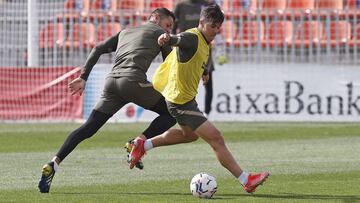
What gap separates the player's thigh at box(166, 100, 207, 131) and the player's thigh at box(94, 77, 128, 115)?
99cm

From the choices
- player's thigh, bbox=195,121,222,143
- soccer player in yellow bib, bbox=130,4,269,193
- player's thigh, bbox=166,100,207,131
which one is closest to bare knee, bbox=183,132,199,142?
soccer player in yellow bib, bbox=130,4,269,193

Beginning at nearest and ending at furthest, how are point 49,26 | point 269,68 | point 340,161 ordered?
1. point 340,161
2. point 269,68
3. point 49,26

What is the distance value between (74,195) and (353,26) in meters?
12.6

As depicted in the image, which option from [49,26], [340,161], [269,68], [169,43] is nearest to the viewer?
[169,43]

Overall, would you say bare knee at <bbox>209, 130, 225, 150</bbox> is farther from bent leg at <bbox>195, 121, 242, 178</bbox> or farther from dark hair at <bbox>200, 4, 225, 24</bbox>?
dark hair at <bbox>200, 4, 225, 24</bbox>

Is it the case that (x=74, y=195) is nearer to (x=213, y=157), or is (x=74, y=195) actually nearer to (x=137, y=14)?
(x=213, y=157)

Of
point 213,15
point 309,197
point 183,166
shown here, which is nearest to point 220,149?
point 309,197

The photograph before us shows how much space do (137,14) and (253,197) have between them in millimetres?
12668

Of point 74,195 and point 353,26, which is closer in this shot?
point 74,195

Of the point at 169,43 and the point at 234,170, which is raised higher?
the point at 169,43

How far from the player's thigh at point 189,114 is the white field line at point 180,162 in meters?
1.25

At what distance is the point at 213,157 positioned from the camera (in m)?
13.4

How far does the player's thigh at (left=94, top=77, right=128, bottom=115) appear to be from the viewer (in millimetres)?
10562

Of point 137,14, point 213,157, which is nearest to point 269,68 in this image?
A: point 137,14
